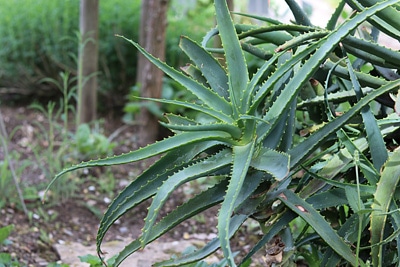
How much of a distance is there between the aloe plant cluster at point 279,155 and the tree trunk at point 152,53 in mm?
2343

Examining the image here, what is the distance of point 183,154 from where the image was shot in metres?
1.68

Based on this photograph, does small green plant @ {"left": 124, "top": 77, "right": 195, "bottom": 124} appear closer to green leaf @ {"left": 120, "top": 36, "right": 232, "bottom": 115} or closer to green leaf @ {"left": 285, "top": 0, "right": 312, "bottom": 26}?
green leaf @ {"left": 285, "top": 0, "right": 312, "bottom": 26}

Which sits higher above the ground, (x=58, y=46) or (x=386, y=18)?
(x=58, y=46)

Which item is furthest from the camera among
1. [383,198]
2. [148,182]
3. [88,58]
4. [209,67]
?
[88,58]

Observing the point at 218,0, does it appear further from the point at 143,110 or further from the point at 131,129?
the point at 131,129

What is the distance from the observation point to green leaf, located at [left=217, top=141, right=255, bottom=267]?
53.7 inches

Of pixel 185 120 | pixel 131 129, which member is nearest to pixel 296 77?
pixel 185 120

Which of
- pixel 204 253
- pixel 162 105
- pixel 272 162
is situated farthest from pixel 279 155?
pixel 162 105

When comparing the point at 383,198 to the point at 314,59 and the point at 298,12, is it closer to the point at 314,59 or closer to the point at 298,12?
the point at 314,59

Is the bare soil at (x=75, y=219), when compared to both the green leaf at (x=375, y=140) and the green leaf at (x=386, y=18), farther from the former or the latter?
the green leaf at (x=386, y=18)

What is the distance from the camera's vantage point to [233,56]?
165cm

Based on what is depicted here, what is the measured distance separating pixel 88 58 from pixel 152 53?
0.42m

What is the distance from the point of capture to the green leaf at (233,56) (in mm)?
1623

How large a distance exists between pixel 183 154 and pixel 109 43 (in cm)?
335
